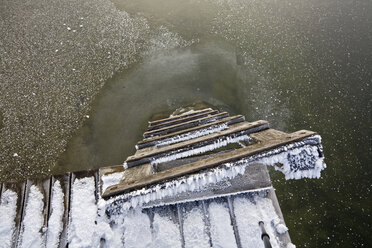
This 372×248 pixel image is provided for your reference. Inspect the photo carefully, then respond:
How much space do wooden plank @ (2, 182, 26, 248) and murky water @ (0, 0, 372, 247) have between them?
1.84 meters

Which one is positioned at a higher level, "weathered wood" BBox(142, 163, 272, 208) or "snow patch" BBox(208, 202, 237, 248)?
"weathered wood" BBox(142, 163, 272, 208)

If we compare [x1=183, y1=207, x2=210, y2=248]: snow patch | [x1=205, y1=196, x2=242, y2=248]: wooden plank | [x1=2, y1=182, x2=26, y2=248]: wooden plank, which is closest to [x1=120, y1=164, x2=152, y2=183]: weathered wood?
[x1=183, y1=207, x2=210, y2=248]: snow patch

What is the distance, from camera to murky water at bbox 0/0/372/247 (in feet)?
18.7

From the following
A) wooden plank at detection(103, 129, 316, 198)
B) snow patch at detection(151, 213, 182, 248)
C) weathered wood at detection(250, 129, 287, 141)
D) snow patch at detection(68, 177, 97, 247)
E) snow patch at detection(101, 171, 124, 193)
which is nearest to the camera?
wooden plank at detection(103, 129, 316, 198)

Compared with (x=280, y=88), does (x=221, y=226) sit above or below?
below

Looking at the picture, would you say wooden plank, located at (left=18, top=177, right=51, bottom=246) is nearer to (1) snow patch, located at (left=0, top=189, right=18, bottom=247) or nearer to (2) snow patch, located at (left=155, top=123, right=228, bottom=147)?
(1) snow patch, located at (left=0, top=189, right=18, bottom=247)

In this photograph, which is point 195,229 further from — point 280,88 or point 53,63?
point 53,63

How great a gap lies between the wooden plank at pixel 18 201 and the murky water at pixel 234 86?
6.02 ft

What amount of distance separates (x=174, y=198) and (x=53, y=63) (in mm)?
5374

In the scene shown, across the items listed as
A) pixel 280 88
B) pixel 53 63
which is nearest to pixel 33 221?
pixel 53 63

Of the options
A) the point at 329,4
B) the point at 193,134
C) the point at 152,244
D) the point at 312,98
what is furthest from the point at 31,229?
the point at 329,4

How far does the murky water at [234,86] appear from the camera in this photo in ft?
18.7

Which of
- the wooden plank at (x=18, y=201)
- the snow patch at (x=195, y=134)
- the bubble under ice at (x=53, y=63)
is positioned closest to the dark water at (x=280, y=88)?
the bubble under ice at (x=53, y=63)

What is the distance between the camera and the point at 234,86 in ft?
21.8
